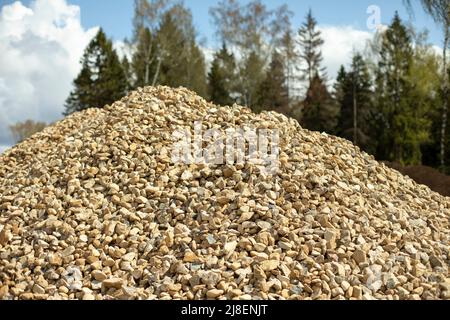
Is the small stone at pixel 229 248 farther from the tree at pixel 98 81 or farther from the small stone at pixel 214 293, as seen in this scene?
the tree at pixel 98 81

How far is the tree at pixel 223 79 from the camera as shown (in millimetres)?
22141

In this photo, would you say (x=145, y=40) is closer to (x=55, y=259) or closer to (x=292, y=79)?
(x=292, y=79)

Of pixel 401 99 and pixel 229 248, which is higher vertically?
pixel 401 99

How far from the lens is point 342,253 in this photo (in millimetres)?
4152

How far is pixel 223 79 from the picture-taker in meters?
22.7

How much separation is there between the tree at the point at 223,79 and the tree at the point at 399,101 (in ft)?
20.7

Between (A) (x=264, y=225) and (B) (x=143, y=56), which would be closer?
(A) (x=264, y=225)

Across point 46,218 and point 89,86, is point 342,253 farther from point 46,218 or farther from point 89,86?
point 89,86

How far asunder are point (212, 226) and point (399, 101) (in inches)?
637

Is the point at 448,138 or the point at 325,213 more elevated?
the point at 448,138

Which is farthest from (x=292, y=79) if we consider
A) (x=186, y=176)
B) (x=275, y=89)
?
(x=186, y=176)
